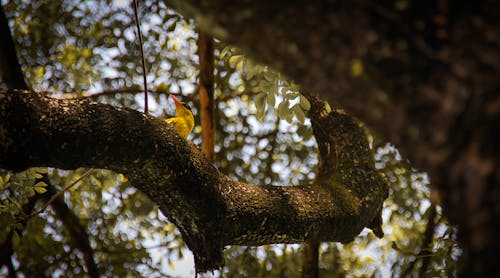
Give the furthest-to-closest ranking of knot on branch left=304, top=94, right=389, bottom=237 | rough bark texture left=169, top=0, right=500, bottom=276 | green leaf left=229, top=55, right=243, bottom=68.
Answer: knot on branch left=304, top=94, right=389, bottom=237 → green leaf left=229, top=55, right=243, bottom=68 → rough bark texture left=169, top=0, right=500, bottom=276

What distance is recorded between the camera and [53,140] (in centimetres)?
166

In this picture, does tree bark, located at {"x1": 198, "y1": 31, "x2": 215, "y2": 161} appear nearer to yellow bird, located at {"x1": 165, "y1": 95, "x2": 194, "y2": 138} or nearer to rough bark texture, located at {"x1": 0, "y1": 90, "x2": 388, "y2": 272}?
yellow bird, located at {"x1": 165, "y1": 95, "x2": 194, "y2": 138}

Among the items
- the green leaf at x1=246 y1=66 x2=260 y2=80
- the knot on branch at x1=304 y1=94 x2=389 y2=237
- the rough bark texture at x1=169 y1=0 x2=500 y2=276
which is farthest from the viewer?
the knot on branch at x1=304 y1=94 x2=389 y2=237

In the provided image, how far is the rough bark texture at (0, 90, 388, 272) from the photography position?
1.65 m

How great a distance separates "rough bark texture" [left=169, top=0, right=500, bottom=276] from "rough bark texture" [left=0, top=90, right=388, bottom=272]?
0.92 m

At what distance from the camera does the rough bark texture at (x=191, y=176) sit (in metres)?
1.65

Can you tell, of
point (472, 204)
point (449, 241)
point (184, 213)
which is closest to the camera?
point (472, 204)

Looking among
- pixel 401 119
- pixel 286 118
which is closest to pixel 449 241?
pixel 286 118

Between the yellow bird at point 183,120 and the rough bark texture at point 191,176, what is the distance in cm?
118

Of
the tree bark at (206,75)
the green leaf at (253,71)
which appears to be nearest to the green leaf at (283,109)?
the green leaf at (253,71)

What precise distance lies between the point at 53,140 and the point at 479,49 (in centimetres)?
135

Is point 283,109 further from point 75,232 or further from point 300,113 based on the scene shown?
point 75,232

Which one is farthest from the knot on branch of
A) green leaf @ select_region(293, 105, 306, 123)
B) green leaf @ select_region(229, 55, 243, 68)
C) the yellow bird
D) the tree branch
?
the tree branch

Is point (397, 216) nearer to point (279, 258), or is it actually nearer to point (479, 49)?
Answer: point (279, 258)
